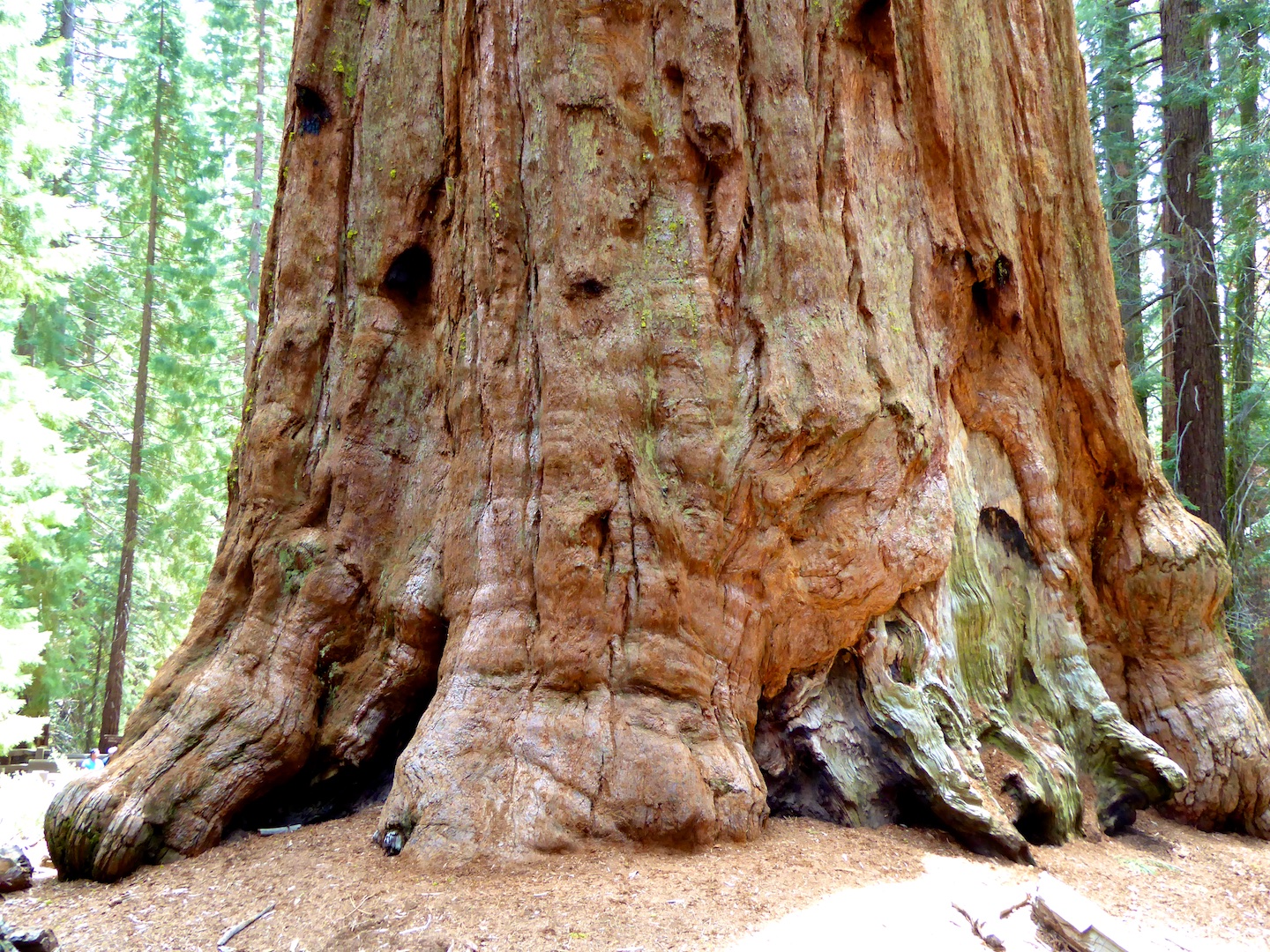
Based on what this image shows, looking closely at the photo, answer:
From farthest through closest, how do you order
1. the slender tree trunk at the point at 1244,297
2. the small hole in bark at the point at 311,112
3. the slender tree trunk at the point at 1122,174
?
the slender tree trunk at the point at 1122,174
the slender tree trunk at the point at 1244,297
the small hole in bark at the point at 311,112

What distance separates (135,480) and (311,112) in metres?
12.0

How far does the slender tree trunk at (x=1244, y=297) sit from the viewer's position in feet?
32.4

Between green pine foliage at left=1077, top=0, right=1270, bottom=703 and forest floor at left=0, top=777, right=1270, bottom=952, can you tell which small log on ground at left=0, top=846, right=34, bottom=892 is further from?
green pine foliage at left=1077, top=0, right=1270, bottom=703

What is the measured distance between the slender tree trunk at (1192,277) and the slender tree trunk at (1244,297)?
25cm

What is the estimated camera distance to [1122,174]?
13.0 metres

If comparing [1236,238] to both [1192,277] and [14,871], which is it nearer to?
[1192,277]

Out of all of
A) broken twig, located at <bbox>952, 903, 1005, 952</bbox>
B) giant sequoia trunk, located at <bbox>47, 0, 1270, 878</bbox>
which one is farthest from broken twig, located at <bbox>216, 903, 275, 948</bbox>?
broken twig, located at <bbox>952, 903, 1005, 952</bbox>

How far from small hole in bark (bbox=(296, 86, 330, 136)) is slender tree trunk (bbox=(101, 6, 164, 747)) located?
11683 mm

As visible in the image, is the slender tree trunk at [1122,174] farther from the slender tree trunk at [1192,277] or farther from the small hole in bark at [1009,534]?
the small hole in bark at [1009,534]

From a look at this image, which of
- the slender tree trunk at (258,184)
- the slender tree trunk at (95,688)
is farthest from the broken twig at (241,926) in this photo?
the slender tree trunk at (95,688)

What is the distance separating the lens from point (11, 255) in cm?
1199

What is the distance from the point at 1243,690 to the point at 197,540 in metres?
16.8

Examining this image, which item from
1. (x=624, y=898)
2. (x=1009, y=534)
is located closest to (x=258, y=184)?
(x=1009, y=534)

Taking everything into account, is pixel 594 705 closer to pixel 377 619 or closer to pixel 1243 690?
pixel 377 619
